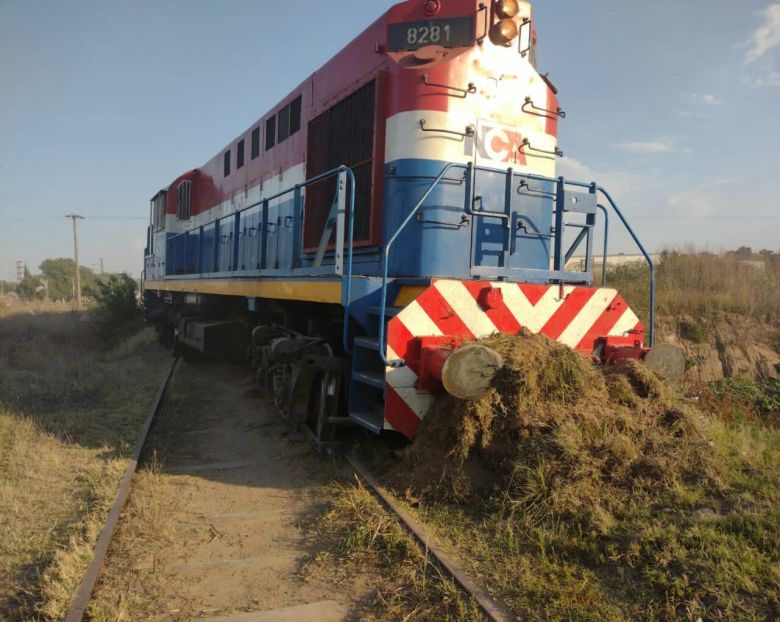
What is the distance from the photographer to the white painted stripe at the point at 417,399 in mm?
3900

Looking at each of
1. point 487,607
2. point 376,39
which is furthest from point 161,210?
point 487,607

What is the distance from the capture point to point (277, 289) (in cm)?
541

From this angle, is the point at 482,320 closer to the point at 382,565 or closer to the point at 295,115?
the point at 382,565

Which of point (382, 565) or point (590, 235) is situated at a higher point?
point (590, 235)

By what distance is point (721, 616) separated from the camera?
7.63 ft

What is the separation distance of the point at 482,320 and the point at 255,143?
18.2ft

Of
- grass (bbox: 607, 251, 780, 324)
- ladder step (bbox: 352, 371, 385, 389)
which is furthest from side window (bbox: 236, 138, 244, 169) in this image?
grass (bbox: 607, 251, 780, 324)

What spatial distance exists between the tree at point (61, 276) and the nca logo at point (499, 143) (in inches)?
2897

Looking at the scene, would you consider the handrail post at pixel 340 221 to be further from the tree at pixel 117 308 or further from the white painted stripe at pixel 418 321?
the tree at pixel 117 308

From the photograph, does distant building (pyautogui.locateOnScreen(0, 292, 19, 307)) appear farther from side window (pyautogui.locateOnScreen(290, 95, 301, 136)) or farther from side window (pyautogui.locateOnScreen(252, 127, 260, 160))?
Result: side window (pyautogui.locateOnScreen(290, 95, 301, 136))

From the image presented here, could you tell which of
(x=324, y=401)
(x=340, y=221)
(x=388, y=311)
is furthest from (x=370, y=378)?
(x=340, y=221)

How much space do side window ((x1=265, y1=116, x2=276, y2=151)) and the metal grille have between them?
157 cm

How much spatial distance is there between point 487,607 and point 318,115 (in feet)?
16.4

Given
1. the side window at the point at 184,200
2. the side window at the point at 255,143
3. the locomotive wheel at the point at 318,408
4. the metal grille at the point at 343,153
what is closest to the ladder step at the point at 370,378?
the locomotive wheel at the point at 318,408
